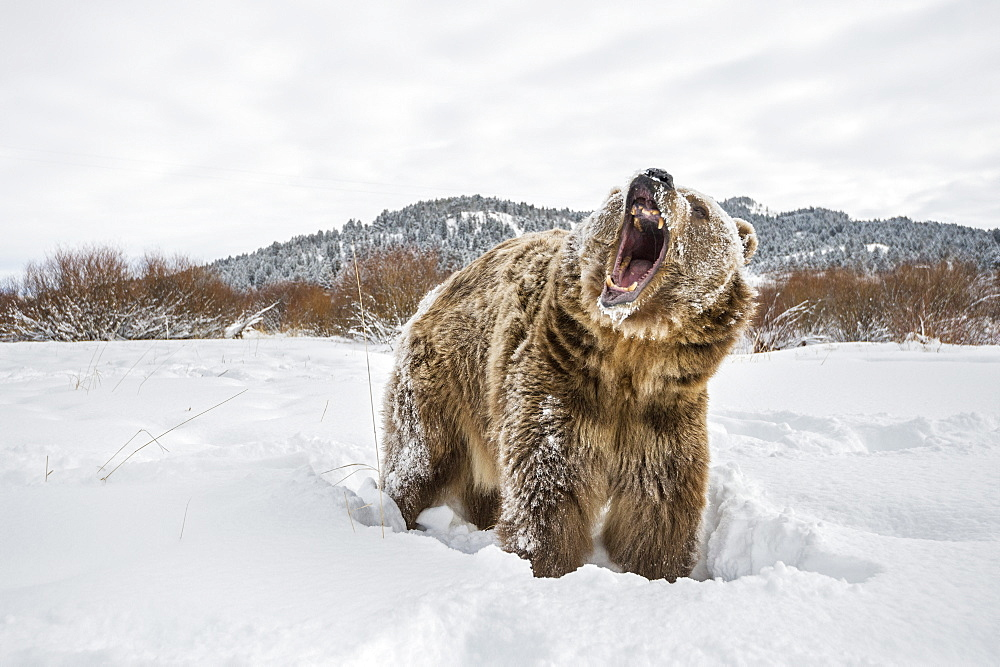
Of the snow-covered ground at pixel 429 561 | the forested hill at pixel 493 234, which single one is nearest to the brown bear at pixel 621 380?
the snow-covered ground at pixel 429 561

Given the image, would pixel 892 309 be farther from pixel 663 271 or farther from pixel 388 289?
pixel 663 271

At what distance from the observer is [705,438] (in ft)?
7.39

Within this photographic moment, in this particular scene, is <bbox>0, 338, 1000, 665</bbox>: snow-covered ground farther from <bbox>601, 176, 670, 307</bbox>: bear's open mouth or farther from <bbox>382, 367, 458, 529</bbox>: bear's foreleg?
<bbox>601, 176, 670, 307</bbox>: bear's open mouth

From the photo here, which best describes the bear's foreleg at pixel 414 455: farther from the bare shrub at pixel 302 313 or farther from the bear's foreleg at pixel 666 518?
the bare shrub at pixel 302 313

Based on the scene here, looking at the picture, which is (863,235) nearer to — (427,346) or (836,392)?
(836,392)

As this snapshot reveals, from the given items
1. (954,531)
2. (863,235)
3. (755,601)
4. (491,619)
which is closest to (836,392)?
(954,531)

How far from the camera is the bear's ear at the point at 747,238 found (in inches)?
94.6

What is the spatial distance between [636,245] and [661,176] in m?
0.29

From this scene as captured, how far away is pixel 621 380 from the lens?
6.92 ft

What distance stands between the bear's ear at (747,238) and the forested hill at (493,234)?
120ft

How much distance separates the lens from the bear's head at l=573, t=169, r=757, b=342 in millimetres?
2014

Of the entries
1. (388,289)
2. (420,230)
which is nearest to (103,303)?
(388,289)

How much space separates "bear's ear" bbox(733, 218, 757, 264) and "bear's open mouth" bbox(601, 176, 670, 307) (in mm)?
482

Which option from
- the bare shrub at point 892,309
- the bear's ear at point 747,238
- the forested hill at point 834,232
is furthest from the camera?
the forested hill at point 834,232
